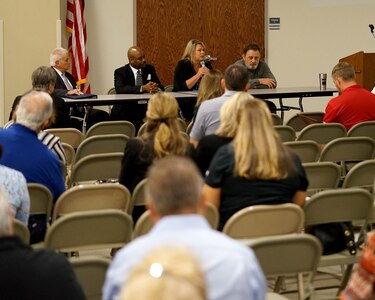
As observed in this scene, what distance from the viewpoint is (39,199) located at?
202 inches

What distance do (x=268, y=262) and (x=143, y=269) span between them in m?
1.98

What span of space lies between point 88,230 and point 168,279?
256 centimetres

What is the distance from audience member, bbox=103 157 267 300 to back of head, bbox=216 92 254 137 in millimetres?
2376

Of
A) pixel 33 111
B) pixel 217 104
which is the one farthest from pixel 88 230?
pixel 217 104

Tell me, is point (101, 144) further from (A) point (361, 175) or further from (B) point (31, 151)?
(A) point (361, 175)

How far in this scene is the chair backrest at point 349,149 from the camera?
697 centimetres

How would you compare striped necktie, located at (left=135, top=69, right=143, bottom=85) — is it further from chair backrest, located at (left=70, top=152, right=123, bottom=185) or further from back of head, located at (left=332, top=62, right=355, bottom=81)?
chair backrest, located at (left=70, top=152, right=123, bottom=185)

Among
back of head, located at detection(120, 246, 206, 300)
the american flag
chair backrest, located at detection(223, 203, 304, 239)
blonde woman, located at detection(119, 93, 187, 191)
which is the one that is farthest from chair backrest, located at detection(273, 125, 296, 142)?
back of head, located at detection(120, 246, 206, 300)

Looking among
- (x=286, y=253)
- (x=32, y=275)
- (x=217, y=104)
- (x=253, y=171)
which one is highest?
(x=217, y=104)

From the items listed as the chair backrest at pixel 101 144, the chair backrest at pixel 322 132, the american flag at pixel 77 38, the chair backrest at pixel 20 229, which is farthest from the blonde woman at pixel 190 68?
the chair backrest at pixel 20 229

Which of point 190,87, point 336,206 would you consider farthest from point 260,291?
point 190,87

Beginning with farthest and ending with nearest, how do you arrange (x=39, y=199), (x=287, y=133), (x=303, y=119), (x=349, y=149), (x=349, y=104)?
(x=303, y=119) → (x=349, y=104) → (x=287, y=133) → (x=349, y=149) → (x=39, y=199)

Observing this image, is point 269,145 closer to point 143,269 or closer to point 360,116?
point 143,269

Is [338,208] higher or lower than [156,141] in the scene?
lower
